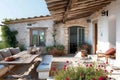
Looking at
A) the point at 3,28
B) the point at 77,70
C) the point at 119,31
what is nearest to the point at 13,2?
the point at 3,28

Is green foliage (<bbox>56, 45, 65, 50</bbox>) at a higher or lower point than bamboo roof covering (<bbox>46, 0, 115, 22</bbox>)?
lower

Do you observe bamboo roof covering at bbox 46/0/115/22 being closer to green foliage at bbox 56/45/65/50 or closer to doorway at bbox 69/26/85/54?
green foliage at bbox 56/45/65/50

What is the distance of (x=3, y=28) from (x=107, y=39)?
9216mm

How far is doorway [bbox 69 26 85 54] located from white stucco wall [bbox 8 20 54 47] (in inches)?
61.3

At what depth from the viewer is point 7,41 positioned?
59.7ft

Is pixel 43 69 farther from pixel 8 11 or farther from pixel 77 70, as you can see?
pixel 8 11

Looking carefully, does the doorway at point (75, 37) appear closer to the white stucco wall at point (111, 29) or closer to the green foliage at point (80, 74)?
the white stucco wall at point (111, 29)

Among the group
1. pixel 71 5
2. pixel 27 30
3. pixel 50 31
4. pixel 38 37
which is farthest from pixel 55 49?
pixel 71 5

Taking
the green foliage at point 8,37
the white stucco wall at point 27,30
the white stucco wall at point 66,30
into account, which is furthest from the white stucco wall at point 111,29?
the green foliage at point 8,37

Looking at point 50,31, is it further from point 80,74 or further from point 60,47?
point 80,74

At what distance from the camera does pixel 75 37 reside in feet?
61.3

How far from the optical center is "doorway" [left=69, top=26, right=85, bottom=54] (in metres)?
18.6

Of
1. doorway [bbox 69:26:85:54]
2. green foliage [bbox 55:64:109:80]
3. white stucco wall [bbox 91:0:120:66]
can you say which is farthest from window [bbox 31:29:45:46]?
green foliage [bbox 55:64:109:80]

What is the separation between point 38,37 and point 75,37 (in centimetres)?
286
